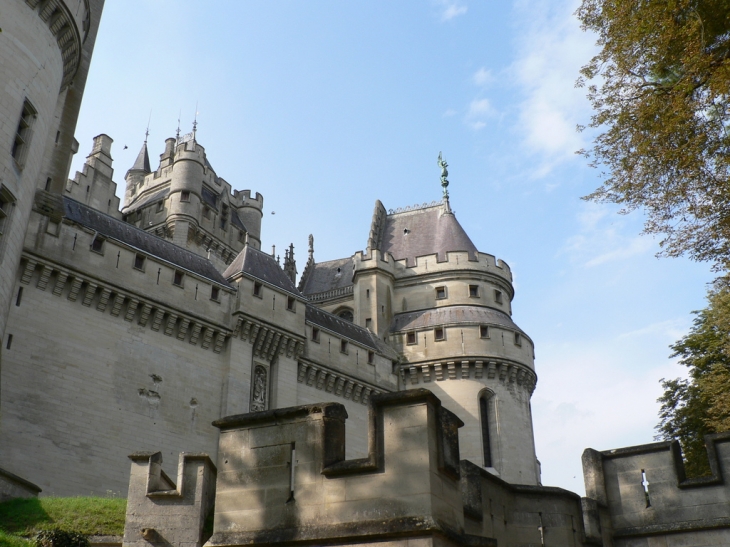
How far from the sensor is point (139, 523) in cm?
1034

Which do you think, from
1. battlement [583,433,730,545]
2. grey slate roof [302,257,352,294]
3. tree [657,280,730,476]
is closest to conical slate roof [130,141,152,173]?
grey slate roof [302,257,352,294]

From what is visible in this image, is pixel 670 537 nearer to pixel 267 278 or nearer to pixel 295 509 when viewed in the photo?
pixel 295 509

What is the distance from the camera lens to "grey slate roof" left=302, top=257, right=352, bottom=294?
4347cm

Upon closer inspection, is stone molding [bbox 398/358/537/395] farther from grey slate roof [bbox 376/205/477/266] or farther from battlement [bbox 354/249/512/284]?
grey slate roof [bbox 376/205/477/266]

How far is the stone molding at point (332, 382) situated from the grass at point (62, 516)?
14.4m

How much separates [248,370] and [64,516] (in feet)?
41.7

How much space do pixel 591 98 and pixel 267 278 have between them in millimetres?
19476

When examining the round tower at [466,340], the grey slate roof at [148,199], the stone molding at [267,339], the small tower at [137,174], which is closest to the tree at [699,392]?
the round tower at [466,340]

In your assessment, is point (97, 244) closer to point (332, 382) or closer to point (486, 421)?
point (332, 382)

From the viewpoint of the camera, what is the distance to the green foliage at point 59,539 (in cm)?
1341

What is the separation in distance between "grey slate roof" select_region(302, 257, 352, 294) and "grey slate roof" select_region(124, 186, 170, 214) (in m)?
9.20

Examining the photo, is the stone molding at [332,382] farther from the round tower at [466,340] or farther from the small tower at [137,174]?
the small tower at [137,174]

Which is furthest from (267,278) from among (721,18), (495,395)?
(721,18)

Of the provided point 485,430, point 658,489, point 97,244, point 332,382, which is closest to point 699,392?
point 485,430
